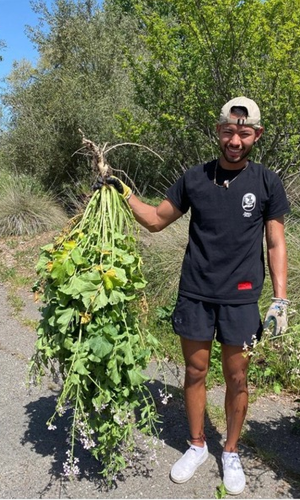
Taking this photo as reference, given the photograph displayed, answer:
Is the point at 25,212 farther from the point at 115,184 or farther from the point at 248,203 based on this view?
the point at 248,203

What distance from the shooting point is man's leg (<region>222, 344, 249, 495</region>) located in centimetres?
273

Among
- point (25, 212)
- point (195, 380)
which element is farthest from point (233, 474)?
point (25, 212)

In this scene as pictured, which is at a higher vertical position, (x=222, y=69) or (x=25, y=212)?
(x=222, y=69)

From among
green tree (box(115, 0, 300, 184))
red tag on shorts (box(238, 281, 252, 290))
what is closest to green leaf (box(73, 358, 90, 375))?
red tag on shorts (box(238, 281, 252, 290))

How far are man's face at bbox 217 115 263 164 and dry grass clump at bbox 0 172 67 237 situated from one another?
278 inches

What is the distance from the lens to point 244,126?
256 cm

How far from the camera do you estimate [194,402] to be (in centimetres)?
295

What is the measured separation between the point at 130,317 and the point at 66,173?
9.03 m

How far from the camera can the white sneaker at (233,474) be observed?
108 inches

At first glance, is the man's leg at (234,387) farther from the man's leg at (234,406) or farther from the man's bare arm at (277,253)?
the man's bare arm at (277,253)

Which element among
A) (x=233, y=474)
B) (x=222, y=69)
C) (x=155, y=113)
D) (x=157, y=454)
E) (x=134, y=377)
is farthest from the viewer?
(x=155, y=113)

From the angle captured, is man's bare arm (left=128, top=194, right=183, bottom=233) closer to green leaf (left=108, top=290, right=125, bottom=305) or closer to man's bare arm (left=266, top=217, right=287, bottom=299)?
man's bare arm (left=266, top=217, right=287, bottom=299)

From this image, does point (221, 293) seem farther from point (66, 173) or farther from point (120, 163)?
point (66, 173)

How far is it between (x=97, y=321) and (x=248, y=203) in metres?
0.96
